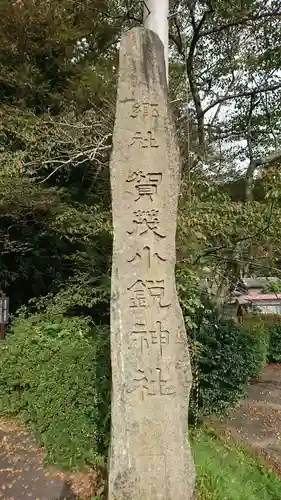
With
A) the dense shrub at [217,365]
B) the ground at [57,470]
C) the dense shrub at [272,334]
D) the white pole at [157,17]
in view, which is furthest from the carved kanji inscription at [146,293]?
the dense shrub at [272,334]

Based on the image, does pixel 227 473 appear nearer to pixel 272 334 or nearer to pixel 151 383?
pixel 151 383

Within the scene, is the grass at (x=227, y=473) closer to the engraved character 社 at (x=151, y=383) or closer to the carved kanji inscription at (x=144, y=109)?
the engraved character 社 at (x=151, y=383)

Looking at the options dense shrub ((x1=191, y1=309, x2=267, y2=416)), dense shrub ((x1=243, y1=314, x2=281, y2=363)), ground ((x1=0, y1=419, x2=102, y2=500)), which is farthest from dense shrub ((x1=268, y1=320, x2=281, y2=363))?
ground ((x1=0, y1=419, x2=102, y2=500))

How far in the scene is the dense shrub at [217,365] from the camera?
5.09 m

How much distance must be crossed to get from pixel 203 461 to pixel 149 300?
196 centimetres

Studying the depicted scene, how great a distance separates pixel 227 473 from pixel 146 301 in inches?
81.0

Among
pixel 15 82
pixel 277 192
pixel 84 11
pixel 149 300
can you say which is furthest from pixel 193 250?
pixel 84 11

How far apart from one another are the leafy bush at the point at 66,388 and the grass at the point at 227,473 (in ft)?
3.52

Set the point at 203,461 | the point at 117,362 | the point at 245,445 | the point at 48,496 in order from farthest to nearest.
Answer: the point at 245,445 → the point at 203,461 → the point at 48,496 → the point at 117,362

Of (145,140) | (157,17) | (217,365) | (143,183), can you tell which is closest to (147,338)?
(143,183)

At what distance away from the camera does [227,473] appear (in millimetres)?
3617

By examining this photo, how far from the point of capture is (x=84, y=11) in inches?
295

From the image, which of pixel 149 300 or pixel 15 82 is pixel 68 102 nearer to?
pixel 15 82

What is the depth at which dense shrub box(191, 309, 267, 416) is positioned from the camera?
509 centimetres
